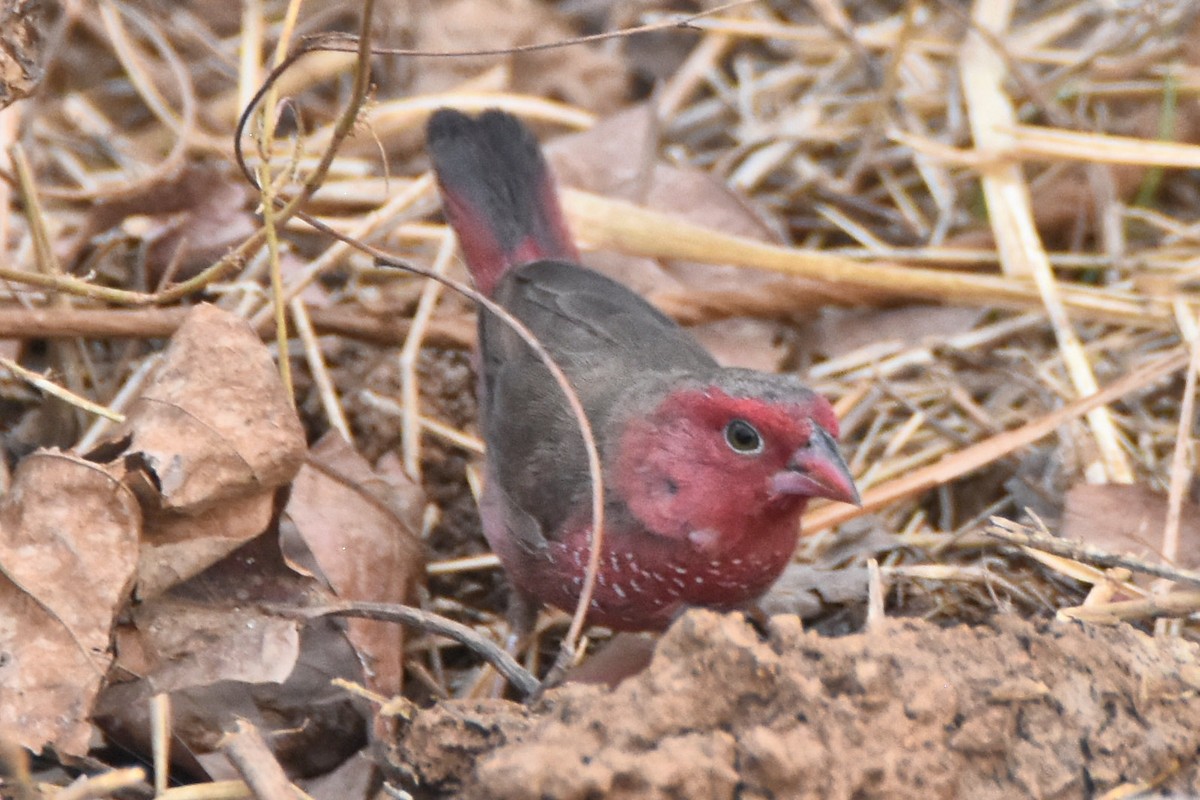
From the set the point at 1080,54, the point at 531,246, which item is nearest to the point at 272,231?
the point at 531,246

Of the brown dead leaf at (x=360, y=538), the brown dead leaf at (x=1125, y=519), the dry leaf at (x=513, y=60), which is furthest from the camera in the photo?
the dry leaf at (x=513, y=60)

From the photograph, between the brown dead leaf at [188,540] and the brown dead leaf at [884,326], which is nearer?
the brown dead leaf at [188,540]

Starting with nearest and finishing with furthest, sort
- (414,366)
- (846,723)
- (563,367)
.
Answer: (846,723) → (563,367) → (414,366)

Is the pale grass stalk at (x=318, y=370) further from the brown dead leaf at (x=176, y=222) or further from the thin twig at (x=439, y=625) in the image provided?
the thin twig at (x=439, y=625)

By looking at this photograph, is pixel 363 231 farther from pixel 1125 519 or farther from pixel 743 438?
pixel 1125 519

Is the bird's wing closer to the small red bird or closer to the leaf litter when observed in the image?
the small red bird

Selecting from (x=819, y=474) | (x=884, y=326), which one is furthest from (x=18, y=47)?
(x=884, y=326)

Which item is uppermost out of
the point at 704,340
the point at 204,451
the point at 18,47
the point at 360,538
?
the point at 18,47

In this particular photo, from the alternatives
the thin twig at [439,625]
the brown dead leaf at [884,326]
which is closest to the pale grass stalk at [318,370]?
the thin twig at [439,625]
